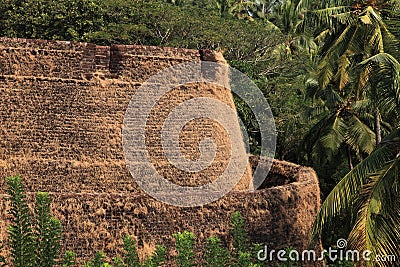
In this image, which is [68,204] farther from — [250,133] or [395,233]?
[250,133]

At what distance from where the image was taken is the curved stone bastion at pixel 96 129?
938 centimetres

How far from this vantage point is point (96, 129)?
10391 mm

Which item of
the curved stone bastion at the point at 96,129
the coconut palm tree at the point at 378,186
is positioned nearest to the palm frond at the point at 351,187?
the coconut palm tree at the point at 378,186

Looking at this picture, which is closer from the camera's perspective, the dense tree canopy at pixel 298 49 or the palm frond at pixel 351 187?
the palm frond at pixel 351 187

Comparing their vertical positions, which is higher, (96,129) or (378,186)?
(378,186)

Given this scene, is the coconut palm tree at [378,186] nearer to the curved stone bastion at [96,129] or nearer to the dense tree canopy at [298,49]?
the dense tree canopy at [298,49]

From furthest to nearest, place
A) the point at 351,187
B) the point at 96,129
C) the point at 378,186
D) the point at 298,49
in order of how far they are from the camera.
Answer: the point at 298,49
the point at 96,129
the point at 351,187
the point at 378,186

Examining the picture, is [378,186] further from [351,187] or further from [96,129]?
[96,129]

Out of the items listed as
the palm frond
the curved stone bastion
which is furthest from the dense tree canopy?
the curved stone bastion

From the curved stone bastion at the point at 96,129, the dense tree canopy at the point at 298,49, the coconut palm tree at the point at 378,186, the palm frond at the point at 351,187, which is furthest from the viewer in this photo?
the dense tree canopy at the point at 298,49

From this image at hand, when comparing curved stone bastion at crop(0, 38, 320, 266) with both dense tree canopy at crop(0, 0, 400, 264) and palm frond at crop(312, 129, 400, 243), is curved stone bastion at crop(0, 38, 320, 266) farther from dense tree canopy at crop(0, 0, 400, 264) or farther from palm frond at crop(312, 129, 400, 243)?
dense tree canopy at crop(0, 0, 400, 264)

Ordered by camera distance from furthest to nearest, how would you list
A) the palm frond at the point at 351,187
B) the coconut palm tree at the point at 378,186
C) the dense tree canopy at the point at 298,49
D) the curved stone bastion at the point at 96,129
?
the dense tree canopy at the point at 298,49 → the curved stone bastion at the point at 96,129 → the palm frond at the point at 351,187 → the coconut palm tree at the point at 378,186

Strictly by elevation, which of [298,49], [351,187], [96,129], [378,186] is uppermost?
[378,186]

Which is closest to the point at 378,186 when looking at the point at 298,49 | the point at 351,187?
the point at 351,187
